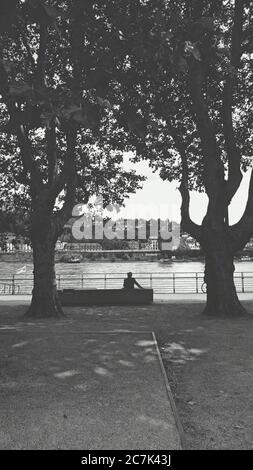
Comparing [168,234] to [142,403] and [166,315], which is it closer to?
[166,315]

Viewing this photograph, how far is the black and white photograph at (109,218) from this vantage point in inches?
181

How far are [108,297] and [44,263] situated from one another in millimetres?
3446

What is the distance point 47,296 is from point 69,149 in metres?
4.83

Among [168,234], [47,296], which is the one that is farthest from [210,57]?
[168,234]

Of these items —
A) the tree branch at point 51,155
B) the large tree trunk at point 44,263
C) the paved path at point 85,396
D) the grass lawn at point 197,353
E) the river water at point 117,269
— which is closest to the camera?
the paved path at point 85,396

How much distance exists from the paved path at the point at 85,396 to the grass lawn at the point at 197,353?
1.06 feet

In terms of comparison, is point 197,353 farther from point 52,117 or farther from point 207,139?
point 207,139

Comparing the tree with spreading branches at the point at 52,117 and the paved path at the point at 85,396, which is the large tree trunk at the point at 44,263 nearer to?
the tree with spreading branches at the point at 52,117

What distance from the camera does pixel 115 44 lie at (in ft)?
22.4

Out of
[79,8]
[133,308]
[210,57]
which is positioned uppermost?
[79,8]

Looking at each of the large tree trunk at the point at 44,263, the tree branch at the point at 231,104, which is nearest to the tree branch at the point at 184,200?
the tree branch at the point at 231,104

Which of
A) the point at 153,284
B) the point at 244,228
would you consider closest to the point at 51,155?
the point at 244,228

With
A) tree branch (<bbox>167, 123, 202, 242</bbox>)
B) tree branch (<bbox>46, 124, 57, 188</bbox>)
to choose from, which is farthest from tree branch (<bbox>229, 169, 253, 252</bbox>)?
tree branch (<bbox>46, 124, 57, 188</bbox>)
